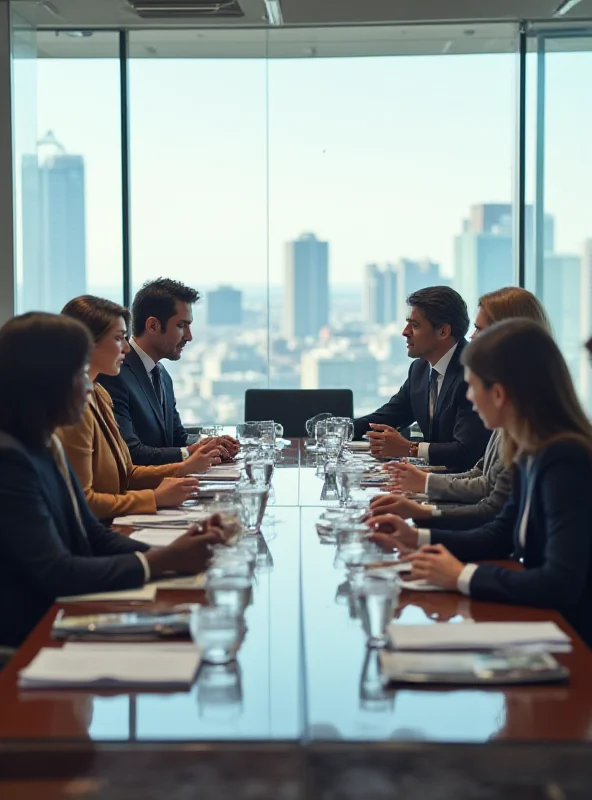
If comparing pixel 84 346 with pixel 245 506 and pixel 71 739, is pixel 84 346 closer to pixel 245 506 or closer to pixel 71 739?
pixel 245 506

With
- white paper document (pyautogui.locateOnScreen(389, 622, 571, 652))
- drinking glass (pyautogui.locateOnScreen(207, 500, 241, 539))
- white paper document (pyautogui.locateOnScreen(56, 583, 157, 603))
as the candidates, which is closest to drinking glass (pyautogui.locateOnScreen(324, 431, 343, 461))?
drinking glass (pyautogui.locateOnScreen(207, 500, 241, 539))

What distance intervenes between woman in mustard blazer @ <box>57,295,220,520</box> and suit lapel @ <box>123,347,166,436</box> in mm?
671


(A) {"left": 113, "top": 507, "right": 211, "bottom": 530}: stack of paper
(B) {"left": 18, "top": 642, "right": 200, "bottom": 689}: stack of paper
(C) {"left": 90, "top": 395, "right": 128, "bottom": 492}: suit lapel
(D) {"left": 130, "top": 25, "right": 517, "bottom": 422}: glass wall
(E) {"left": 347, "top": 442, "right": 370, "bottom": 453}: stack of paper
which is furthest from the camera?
(D) {"left": 130, "top": 25, "right": 517, "bottom": 422}: glass wall

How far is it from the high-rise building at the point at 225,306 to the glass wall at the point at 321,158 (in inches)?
0.6

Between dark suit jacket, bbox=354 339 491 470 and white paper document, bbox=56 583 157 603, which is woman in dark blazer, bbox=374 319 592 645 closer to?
white paper document, bbox=56 583 157 603

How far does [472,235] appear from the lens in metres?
7.17

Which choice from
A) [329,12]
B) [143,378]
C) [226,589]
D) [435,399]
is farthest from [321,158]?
[226,589]

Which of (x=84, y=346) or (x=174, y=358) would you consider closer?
(x=84, y=346)

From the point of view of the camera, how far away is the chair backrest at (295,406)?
19.8 feet

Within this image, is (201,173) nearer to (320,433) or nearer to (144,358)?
(144,358)

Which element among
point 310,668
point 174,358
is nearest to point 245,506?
point 310,668

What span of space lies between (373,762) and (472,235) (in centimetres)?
599

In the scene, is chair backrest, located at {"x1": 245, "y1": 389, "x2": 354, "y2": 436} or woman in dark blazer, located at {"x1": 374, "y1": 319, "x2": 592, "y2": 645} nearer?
woman in dark blazer, located at {"x1": 374, "y1": 319, "x2": 592, "y2": 645}

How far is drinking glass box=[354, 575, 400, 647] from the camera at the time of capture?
1.87 m
